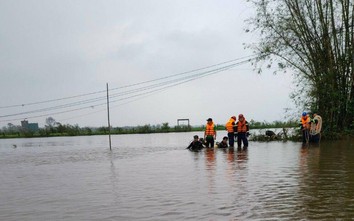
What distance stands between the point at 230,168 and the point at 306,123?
491 inches

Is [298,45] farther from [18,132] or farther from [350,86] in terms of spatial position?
[18,132]

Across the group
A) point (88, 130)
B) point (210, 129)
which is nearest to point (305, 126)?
point (210, 129)

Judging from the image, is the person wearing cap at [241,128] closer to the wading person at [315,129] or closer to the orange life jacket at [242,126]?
the orange life jacket at [242,126]

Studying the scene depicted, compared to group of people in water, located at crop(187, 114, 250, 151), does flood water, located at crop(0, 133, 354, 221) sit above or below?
below

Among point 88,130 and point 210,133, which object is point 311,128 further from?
point 88,130

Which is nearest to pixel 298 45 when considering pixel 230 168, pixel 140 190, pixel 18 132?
pixel 230 168

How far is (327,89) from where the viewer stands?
2770cm

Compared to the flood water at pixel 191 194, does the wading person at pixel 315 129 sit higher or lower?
higher

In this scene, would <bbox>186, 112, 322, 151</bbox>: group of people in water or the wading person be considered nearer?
<bbox>186, 112, 322, 151</bbox>: group of people in water

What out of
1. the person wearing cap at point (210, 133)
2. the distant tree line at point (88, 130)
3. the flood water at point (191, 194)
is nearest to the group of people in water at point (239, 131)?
the person wearing cap at point (210, 133)

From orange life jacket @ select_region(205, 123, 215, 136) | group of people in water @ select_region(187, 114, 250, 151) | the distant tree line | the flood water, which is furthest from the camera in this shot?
the distant tree line

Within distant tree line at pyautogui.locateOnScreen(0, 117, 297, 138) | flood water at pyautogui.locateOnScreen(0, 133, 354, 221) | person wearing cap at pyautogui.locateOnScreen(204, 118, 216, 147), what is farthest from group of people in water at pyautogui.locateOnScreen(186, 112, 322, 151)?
distant tree line at pyautogui.locateOnScreen(0, 117, 297, 138)

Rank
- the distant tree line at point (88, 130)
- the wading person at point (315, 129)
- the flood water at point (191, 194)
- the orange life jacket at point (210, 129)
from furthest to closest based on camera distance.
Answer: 1. the distant tree line at point (88, 130)
2. the orange life jacket at point (210, 129)
3. the wading person at point (315, 129)
4. the flood water at point (191, 194)

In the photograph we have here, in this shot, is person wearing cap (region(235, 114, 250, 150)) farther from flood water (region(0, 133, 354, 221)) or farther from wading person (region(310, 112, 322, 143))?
flood water (region(0, 133, 354, 221))
